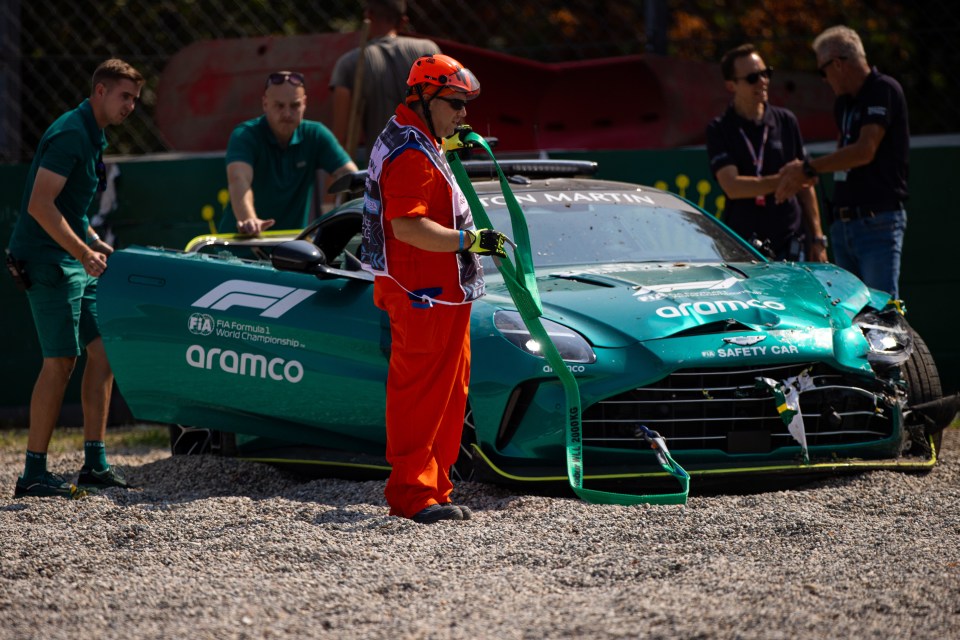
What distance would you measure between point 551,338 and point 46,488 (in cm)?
224

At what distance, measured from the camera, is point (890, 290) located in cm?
707

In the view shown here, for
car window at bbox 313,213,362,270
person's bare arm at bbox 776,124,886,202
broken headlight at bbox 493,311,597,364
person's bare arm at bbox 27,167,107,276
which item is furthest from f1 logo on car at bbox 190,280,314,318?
person's bare arm at bbox 776,124,886,202

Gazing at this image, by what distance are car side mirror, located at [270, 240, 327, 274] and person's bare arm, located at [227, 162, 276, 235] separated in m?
1.37

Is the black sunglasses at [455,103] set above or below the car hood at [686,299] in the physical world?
above

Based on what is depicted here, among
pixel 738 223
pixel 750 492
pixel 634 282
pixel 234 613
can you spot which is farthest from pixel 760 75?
pixel 234 613

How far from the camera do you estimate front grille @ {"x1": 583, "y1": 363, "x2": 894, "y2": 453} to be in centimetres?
506

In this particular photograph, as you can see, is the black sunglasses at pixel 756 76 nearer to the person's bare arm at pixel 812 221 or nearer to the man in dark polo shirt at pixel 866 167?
the man in dark polo shirt at pixel 866 167

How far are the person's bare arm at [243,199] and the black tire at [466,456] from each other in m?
2.08

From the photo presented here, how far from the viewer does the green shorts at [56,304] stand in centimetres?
583

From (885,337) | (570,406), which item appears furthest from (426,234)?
(885,337)

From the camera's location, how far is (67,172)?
5.71 metres

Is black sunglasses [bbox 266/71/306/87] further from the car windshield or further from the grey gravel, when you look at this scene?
the grey gravel

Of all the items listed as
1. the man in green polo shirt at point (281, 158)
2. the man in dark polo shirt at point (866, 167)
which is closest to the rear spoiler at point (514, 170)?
the man in green polo shirt at point (281, 158)

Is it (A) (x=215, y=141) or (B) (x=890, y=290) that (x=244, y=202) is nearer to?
(A) (x=215, y=141)
